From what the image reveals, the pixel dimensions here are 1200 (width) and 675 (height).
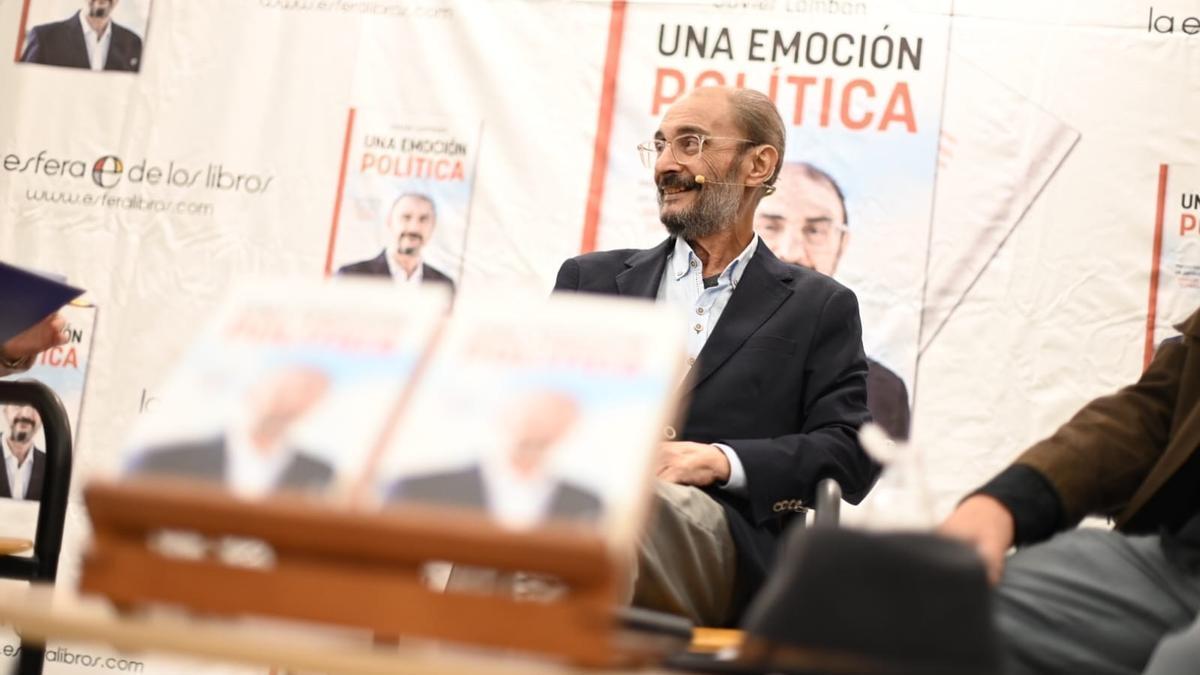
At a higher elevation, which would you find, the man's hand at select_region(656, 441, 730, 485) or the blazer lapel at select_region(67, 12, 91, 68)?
the blazer lapel at select_region(67, 12, 91, 68)

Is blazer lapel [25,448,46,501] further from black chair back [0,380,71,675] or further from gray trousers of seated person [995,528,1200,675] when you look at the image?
gray trousers of seated person [995,528,1200,675]

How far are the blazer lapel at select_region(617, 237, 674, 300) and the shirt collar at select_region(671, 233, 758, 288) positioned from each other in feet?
0.08

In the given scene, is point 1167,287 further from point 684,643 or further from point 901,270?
point 684,643

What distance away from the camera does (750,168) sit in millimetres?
2820

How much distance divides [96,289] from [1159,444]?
3240mm

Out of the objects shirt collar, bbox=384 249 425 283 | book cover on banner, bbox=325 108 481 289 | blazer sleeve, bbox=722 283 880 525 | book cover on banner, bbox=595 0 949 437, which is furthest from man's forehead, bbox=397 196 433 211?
blazer sleeve, bbox=722 283 880 525

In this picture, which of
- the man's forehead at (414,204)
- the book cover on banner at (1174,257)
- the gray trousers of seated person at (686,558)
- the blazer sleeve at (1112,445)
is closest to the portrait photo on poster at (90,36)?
the man's forehead at (414,204)

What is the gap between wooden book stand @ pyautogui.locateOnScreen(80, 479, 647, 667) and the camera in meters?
0.81

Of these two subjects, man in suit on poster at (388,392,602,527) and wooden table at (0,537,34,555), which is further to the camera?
wooden table at (0,537,34,555)

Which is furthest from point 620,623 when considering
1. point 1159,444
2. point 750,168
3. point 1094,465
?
point 750,168

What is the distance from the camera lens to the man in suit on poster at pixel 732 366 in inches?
81.9

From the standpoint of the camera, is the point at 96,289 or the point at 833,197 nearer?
the point at 833,197

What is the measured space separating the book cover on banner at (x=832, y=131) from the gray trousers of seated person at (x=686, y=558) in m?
1.49

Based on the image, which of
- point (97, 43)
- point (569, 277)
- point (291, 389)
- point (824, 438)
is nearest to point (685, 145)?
point (569, 277)
